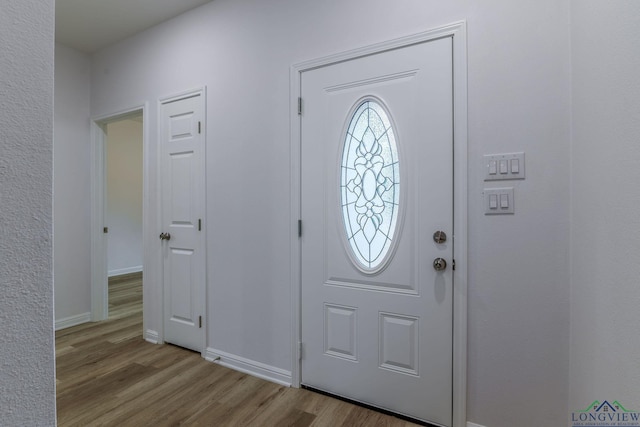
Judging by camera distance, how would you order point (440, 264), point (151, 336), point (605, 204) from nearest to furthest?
point (605, 204), point (440, 264), point (151, 336)

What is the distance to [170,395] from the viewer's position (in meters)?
1.99

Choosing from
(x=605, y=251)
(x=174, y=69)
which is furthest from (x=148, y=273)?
(x=605, y=251)

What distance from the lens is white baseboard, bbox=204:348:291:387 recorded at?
6.95 ft

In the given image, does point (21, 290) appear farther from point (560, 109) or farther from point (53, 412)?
point (560, 109)

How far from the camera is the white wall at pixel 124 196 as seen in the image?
5422mm

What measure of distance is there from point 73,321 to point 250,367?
2278 mm

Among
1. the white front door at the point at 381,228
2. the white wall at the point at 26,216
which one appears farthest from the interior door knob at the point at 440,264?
the white wall at the point at 26,216

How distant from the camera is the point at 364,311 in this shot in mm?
1859

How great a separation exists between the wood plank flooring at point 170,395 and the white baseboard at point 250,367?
0.13 feet

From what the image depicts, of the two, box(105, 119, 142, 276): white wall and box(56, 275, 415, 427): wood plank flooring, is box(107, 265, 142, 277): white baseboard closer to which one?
box(105, 119, 142, 276): white wall

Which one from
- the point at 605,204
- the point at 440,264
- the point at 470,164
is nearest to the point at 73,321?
the point at 440,264

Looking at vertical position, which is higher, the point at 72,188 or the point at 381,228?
the point at 72,188

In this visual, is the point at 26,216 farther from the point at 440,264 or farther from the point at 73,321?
the point at 73,321

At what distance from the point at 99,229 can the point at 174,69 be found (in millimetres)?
1930
